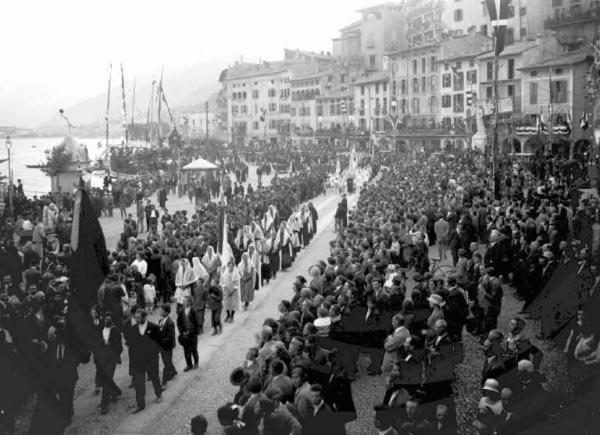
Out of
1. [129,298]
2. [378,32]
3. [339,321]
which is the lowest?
[129,298]

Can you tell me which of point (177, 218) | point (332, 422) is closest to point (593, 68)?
point (177, 218)

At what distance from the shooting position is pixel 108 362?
1073 centimetres

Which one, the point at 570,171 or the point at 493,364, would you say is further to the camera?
the point at 570,171

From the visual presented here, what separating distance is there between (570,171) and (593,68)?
5.06m

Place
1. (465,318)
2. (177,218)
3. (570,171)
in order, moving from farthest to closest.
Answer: (570,171)
(177,218)
(465,318)

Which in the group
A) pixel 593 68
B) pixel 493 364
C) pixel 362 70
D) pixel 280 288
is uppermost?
pixel 362 70

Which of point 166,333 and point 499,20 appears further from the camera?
point 499,20

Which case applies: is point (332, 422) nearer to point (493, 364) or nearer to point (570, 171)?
point (493, 364)

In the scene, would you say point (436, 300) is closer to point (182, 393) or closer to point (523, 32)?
point (182, 393)

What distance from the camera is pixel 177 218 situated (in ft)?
73.4

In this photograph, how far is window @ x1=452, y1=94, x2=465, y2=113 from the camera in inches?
2751

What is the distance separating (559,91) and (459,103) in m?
21.0

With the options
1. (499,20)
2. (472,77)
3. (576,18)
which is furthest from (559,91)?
(499,20)

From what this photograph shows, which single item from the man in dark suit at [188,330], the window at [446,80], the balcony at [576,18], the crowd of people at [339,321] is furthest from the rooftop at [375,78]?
the man in dark suit at [188,330]
